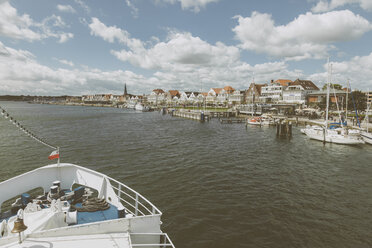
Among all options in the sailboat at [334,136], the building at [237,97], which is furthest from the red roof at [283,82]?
the sailboat at [334,136]

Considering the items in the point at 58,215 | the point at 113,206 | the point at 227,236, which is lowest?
the point at 227,236

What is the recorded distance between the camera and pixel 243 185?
1816cm

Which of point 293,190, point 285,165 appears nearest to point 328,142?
point 285,165

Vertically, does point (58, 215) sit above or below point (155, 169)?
above

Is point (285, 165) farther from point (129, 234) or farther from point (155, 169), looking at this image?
point (129, 234)

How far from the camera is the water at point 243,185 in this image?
1178 centimetres

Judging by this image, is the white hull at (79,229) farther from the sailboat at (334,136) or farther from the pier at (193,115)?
the pier at (193,115)

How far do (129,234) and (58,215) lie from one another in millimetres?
3069

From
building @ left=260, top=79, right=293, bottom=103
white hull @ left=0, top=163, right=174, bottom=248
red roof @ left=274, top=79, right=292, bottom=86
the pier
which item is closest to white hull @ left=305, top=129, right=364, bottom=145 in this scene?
the pier

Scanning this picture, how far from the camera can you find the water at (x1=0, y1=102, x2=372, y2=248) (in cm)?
1178

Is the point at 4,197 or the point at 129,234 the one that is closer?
the point at 129,234

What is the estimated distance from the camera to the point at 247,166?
2350cm

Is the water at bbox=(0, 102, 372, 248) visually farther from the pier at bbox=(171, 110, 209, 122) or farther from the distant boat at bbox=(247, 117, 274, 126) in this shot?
the pier at bbox=(171, 110, 209, 122)

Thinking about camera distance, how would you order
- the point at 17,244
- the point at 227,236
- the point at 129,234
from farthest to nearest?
the point at 227,236 → the point at 129,234 → the point at 17,244
